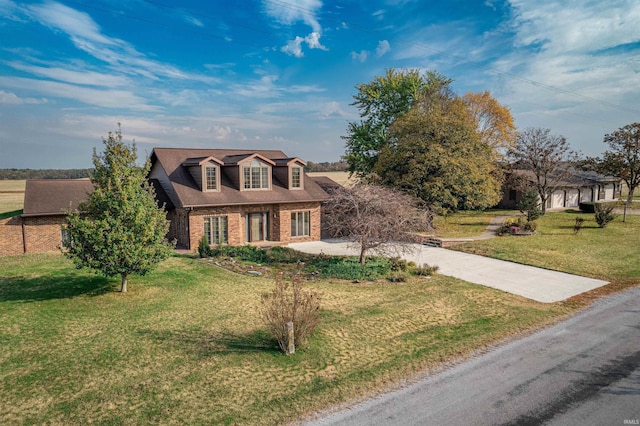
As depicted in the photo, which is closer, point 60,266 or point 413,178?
point 60,266

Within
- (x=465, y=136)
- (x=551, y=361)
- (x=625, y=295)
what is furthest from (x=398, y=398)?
(x=465, y=136)

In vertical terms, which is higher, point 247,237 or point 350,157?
point 350,157

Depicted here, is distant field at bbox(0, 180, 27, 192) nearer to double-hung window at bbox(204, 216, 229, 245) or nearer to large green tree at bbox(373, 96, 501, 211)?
double-hung window at bbox(204, 216, 229, 245)

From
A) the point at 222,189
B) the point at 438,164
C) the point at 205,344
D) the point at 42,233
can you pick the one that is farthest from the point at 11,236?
the point at 438,164

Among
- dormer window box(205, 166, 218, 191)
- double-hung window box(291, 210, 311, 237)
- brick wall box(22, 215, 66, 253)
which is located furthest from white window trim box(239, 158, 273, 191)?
brick wall box(22, 215, 66, 253)

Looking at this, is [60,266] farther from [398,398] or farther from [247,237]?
[398,398]

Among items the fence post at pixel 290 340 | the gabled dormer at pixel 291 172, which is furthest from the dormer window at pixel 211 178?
the fence post at pixel 290 340

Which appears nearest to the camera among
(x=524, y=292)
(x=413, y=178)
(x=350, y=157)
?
(x=524, y=292)

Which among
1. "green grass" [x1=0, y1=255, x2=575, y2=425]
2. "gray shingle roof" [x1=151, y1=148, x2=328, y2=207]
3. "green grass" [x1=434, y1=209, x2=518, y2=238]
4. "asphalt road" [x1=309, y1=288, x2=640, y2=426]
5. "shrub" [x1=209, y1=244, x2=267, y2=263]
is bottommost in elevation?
"asphalt road" [x1=309, y1=288, x2=640, y2=426]
